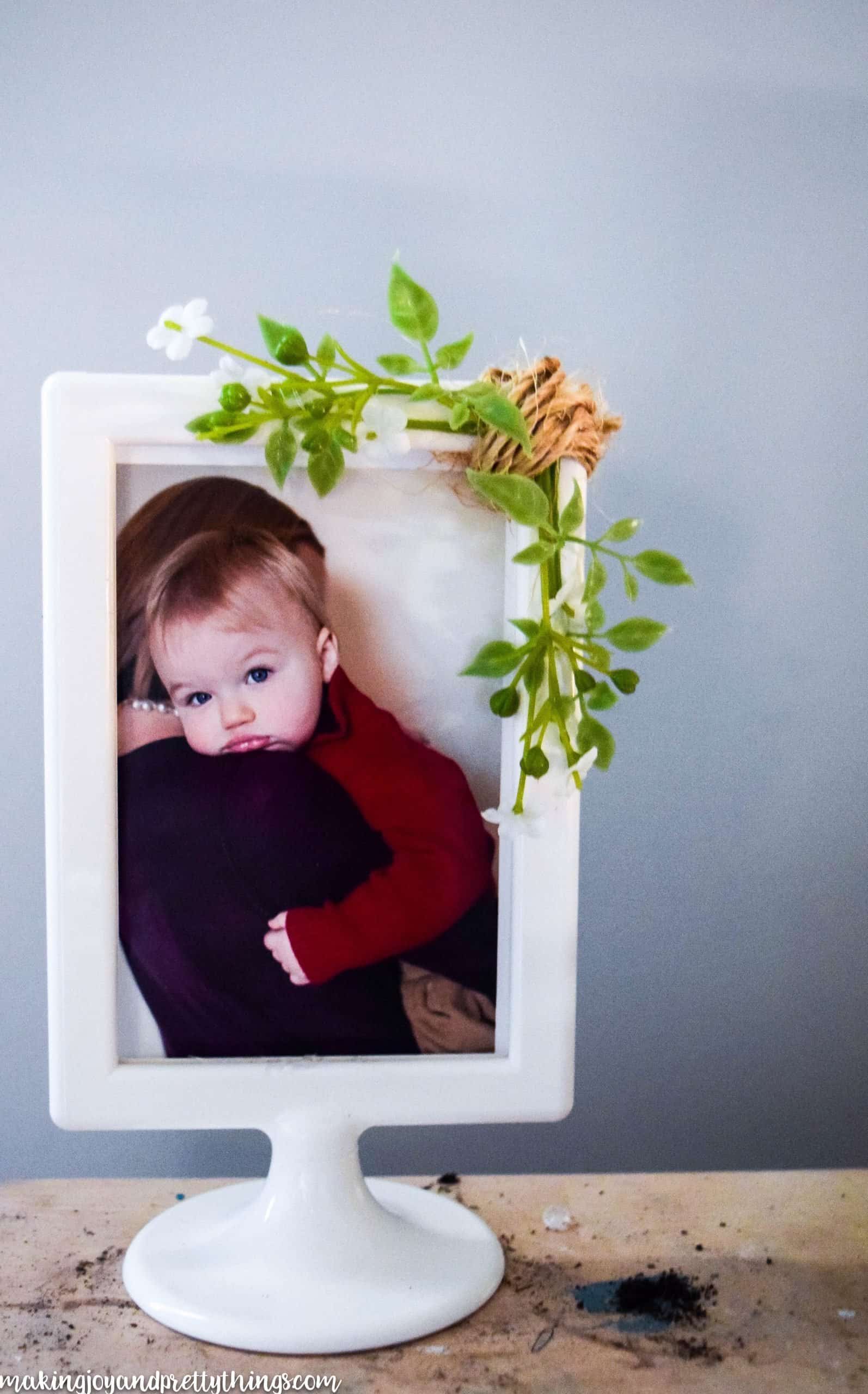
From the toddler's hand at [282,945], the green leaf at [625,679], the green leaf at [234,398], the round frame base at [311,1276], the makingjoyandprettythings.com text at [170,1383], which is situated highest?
the green leaf at [234,398]

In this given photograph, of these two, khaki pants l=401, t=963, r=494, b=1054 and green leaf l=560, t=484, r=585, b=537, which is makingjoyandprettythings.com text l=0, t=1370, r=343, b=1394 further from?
green leaf l=560, t=484, r=585, b=537

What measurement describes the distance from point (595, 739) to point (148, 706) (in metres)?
0.23

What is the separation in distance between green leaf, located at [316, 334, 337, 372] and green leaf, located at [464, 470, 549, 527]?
0.30ft

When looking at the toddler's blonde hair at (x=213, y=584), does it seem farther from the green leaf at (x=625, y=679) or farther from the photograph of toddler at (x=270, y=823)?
the green leaf at (x=625, y=679)

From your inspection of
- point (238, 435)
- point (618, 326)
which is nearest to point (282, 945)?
point (238, 435)

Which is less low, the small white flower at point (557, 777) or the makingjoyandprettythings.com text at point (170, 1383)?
the small white flower at point (557, 777)

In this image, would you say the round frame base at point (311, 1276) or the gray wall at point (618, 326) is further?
the gray wall at point (618, 326)

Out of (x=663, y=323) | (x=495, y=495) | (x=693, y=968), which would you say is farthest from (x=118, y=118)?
(x=693, y=968)

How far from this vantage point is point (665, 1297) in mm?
628

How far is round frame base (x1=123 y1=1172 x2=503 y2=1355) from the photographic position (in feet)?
1.83

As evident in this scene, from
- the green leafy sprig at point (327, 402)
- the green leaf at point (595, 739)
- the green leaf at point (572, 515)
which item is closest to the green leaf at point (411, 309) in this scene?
the green leafy sprig at point (327, 402)

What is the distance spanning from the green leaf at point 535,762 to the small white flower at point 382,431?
0.17m

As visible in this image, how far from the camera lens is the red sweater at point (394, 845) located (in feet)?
1.91

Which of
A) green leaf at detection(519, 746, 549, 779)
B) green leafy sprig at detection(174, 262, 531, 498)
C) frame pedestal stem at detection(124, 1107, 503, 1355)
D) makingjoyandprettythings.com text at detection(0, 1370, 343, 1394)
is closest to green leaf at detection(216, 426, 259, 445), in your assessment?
green leafy sprig at detection(174, 262, 531, 498)
